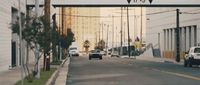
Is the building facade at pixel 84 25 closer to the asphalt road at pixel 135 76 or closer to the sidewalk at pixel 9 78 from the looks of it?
the asphalt road at pixel 135 76

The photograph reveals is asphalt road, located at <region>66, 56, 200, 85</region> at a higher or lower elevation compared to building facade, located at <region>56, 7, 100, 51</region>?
lower

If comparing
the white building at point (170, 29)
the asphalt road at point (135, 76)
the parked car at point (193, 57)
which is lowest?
the asphalt road at point (135, 76)

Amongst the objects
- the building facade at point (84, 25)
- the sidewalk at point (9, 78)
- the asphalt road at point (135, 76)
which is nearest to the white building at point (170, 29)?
the asphalt road at point (135, 76)

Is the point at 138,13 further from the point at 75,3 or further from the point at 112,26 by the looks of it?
the point at 75,3

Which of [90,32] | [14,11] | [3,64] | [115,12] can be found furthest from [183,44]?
[90,32]

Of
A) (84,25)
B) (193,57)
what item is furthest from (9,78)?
(84,25)

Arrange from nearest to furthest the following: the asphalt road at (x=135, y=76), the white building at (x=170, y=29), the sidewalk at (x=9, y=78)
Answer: the sidewalk at (x=9, y=78) → the asphalt road at (x=135, y=76) → the white building at (x=170, y=29)

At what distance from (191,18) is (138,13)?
79.2m

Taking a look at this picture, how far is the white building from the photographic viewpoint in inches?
2817

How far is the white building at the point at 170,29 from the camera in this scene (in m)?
71.6

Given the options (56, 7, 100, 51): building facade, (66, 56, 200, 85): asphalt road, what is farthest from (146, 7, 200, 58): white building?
(56, 7, 100, 51): building facade

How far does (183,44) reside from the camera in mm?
76875

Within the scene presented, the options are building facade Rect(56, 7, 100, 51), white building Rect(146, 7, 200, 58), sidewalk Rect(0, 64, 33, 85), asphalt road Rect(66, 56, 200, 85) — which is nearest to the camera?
sidewalk Rect(0, 64, 33, 85)

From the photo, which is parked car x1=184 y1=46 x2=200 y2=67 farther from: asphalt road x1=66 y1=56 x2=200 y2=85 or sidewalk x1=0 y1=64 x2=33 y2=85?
sidewalk x1=0 y1=64 x2=33 y2=85
